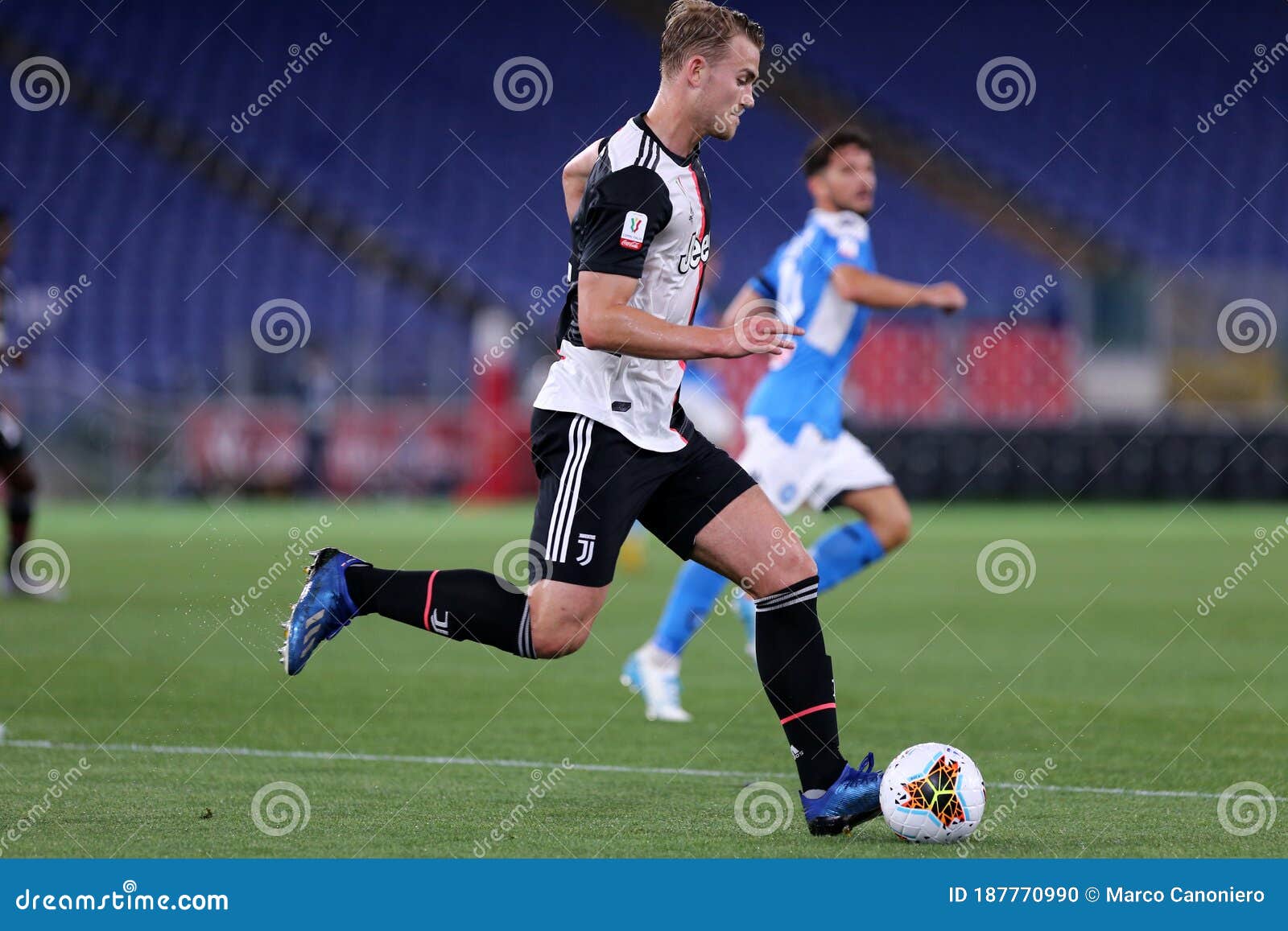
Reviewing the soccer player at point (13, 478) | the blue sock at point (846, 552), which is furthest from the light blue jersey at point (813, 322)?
the soccer player at point (13, 478)

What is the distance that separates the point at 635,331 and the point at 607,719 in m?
3.27

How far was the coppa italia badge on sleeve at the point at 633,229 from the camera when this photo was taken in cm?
499

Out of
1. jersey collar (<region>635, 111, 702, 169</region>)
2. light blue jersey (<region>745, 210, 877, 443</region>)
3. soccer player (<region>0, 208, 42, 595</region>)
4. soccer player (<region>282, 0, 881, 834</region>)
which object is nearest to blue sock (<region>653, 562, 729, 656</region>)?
light blue jersey (<region>745, 210, 877, 443</region>)

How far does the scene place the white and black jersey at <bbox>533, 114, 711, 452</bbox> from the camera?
5.02 m

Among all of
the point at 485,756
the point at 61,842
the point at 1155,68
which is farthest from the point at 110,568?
the point at 1155,68

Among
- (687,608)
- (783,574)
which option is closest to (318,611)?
Answer: (783,574)

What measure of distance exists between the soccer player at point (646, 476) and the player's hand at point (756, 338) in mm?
116

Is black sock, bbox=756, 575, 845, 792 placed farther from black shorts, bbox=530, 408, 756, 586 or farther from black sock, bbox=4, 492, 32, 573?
black sock, bbox=4, 492, 32, 573

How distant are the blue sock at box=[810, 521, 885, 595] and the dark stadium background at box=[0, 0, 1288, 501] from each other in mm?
15050

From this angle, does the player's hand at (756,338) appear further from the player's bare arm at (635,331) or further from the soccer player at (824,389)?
the soccer player at (824,389)

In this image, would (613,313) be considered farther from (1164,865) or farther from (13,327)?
(13,327)

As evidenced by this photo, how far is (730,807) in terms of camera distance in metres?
5.70

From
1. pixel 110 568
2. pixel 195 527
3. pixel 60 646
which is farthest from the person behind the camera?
pixel 195 527

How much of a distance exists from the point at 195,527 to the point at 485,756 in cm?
1471
